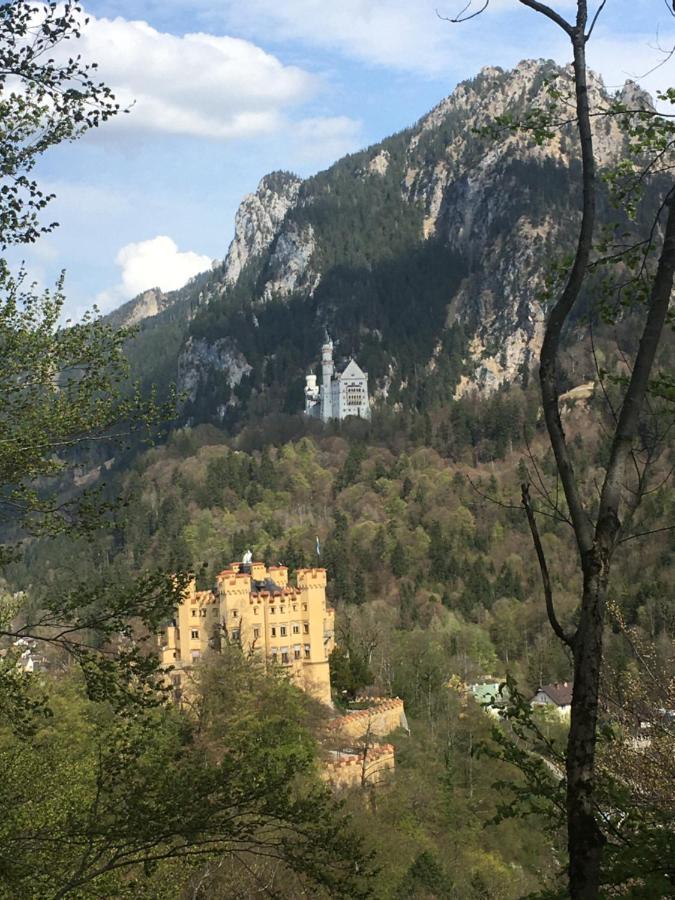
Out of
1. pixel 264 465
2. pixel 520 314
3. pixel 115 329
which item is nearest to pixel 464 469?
pixel 264 465

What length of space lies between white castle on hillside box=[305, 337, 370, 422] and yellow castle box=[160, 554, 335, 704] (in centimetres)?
10810

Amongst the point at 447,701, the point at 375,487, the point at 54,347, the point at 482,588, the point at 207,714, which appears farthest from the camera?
the point at 375,487

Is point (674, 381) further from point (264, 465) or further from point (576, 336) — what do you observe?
point (576, 336)

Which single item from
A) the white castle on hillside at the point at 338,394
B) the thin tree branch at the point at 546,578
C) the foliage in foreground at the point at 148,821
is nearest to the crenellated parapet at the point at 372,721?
the foliage in foreground at the point at 148,821

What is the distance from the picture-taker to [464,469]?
113250 millimetres

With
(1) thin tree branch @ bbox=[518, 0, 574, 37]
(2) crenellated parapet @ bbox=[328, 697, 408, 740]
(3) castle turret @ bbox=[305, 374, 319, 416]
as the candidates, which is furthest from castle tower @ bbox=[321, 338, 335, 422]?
(1) thin tree branch @ bbox=[518, 0, 574, 37]

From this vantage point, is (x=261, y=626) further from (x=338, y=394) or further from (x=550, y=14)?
(x=338, y=394)

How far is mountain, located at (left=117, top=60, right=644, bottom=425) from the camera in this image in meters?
168

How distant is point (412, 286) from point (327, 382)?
33.2m

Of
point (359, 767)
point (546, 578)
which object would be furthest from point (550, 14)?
point (359, 767)

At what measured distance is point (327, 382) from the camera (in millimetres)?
160000

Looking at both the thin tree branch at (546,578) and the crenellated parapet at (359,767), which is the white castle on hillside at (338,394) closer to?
the crenellated parapet at (359,767)

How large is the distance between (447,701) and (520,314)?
131m

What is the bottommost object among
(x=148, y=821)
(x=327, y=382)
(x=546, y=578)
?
(x=148, y=821)
